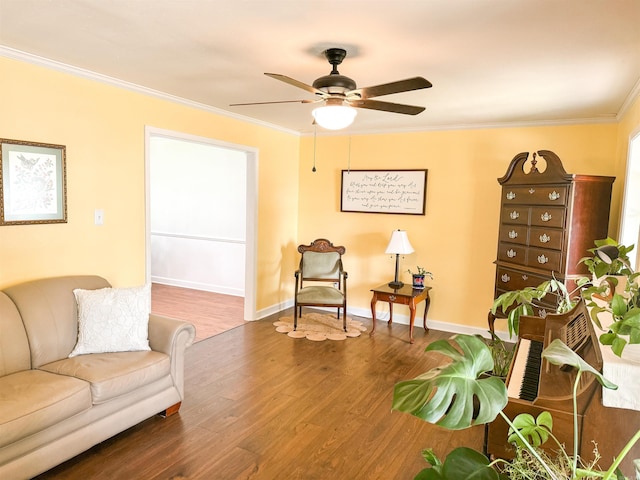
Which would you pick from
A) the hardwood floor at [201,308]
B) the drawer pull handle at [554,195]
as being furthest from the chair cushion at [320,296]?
the drawer pull handle at [554,195]

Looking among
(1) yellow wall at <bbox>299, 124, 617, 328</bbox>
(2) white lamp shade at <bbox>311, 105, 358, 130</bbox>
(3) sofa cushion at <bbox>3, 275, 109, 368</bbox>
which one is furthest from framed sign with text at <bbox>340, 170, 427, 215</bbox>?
(3) sofa cushion at <bbox>3, 275, 109, 368</bbox>

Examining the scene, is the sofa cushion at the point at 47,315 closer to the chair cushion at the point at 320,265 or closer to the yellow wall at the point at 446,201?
the chair cushion at the point at 320,265

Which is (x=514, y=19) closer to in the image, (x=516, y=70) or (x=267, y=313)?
(x=516, y=70)

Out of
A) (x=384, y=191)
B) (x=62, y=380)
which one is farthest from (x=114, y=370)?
(x=384, y=191)

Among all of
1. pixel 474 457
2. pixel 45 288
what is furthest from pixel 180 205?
pixel 474 457

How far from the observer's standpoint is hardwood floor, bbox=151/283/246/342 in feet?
16.2

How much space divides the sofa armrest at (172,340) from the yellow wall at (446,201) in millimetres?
2909

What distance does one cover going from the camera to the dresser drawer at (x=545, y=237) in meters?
3.42

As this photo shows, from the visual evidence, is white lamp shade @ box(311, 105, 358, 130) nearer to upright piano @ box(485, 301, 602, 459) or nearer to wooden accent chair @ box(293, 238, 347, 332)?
upright piano @ box(485, 301, 602, 459)

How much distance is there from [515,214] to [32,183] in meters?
3.84

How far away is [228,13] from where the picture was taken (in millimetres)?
2008

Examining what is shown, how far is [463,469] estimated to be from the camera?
104 cm

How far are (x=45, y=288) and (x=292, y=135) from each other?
3.55m

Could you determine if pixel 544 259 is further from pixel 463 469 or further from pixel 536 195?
pixel 463 469
